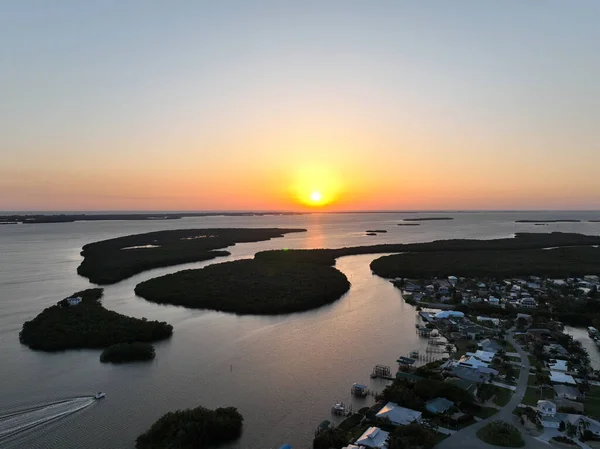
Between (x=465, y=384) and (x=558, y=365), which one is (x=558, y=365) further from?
(x=465, y=384)

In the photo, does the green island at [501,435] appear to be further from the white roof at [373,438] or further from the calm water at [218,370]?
the calm water at [218,370]

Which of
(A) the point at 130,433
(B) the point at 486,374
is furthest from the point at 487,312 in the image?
(A) the point at 130,433

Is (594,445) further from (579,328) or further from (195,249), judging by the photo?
(195,249)

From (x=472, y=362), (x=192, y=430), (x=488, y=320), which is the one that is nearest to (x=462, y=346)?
(x=472, y=362)

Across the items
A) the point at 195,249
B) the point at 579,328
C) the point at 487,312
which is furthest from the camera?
the point at 195,249

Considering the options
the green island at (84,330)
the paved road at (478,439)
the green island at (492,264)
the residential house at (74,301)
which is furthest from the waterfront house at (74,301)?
the green island at (492,264)

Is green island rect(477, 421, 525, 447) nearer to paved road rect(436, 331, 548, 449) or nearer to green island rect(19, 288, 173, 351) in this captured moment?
paved road rect(436, 331, 548, 449)
